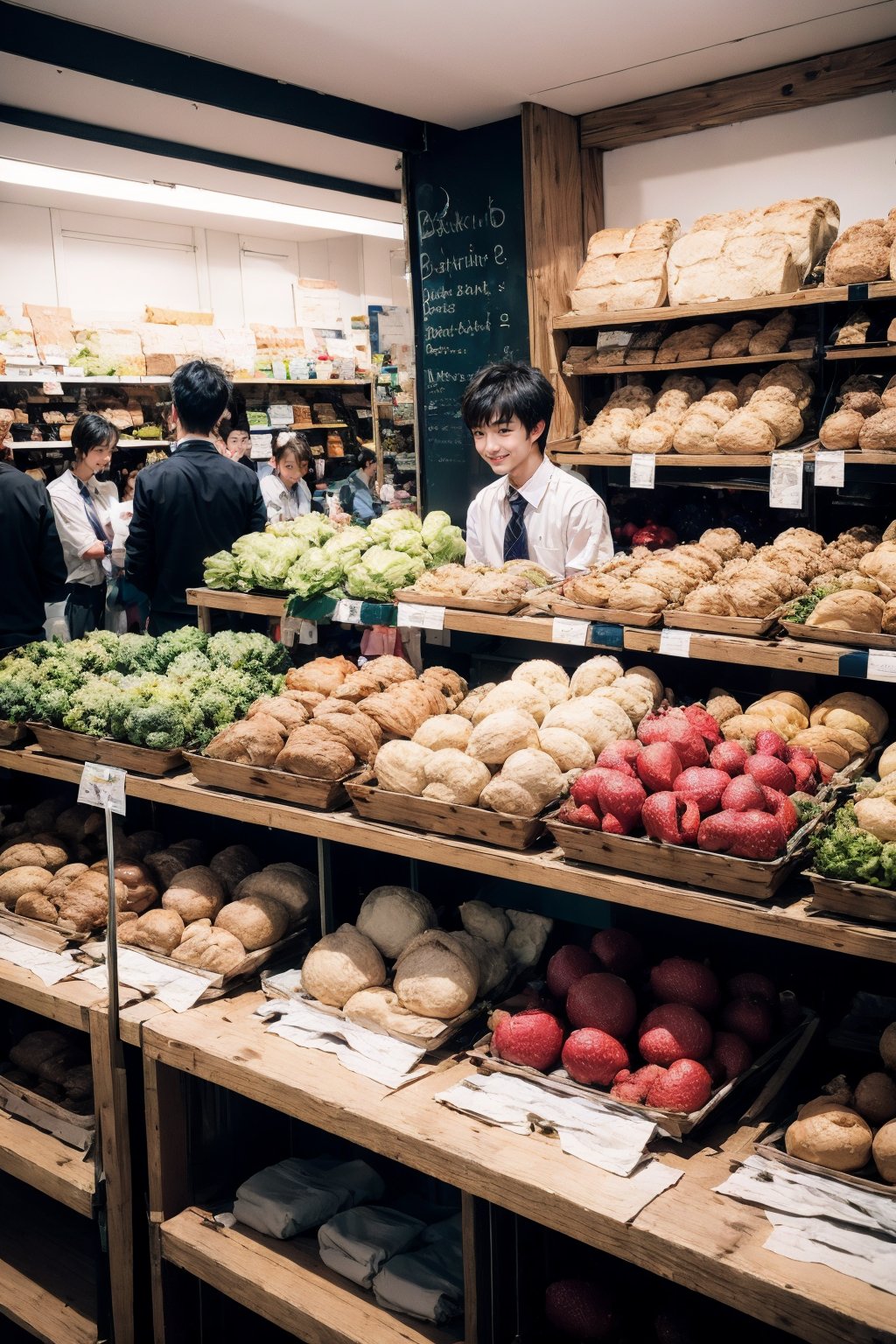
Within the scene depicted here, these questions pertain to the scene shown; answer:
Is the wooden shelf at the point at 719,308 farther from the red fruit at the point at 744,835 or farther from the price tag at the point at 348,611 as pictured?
the red fruit at the point at 744,835

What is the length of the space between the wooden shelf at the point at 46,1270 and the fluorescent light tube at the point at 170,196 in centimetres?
688

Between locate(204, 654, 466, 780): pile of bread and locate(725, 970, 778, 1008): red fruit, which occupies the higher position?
locate(204, 654, 466, 780): pile of bread

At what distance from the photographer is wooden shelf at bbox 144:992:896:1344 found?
171 cm

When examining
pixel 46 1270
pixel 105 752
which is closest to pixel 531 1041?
pixel 105 752

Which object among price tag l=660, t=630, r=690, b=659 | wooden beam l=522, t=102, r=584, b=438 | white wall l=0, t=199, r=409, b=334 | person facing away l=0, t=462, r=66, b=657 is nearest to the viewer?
price tag l=660, t=630, r=690, b=659

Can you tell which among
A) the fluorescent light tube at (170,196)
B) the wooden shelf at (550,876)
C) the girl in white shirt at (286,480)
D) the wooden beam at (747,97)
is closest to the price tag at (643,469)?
the wooden beam at (747,97)

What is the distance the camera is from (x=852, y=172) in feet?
14.5

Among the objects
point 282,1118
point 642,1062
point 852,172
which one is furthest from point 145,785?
point 852,172

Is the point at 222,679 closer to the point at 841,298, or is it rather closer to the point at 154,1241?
the point at 154,1241

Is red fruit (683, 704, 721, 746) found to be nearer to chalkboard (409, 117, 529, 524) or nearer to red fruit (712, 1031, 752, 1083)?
red fruit (712, 1031, 752, 1083)

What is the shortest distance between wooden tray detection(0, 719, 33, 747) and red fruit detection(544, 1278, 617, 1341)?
216 cm

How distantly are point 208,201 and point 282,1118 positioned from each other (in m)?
8.04

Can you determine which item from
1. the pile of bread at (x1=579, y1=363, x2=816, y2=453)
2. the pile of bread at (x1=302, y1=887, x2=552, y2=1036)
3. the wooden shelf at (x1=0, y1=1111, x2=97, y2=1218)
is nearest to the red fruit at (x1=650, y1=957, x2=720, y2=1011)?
the pile of bread at (x1=302, y1=887, x2=552, y2=1036)

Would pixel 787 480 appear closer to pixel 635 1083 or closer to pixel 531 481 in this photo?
pixel 531 481
